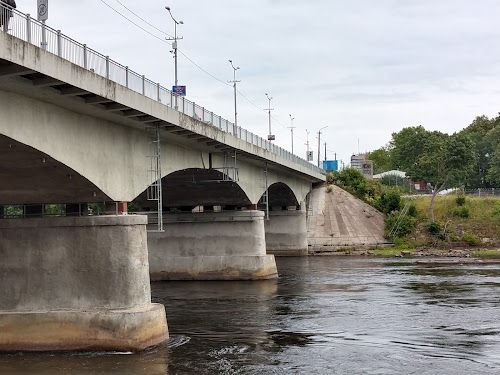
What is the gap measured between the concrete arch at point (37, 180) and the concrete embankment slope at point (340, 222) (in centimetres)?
5039

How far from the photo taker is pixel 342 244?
76625mm

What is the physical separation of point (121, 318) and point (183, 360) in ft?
8.19

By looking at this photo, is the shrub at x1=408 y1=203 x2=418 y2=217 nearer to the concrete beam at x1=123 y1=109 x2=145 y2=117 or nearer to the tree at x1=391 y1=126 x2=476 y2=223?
the tree at x1=391 y1=126 x2=476 y2=223

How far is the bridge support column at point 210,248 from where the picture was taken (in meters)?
48.6

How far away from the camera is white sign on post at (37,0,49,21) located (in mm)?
21125

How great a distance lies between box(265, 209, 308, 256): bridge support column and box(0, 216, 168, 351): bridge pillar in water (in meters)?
48.2

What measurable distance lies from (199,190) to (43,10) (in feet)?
87.4

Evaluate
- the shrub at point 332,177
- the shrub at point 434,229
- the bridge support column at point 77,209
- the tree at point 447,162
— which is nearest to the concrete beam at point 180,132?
the bridge support column at point 77,209

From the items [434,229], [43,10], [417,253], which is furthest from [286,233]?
[43,10]

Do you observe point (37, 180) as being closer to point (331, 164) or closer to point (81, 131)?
point (81, 131)

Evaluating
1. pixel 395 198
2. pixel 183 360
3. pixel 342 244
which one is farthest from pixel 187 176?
pixel 395 198

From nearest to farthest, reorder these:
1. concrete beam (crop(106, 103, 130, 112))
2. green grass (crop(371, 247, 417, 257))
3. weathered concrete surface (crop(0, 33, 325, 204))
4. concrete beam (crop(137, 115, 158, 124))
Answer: weathered concrete surface (crop(0, 33, 325, 204)) < concrete beam (crop(106, 103, 130, 112)) < concrete beam (crop(137, 115, 158, 124)) < green grass (crop(371, 247, 417, 257))

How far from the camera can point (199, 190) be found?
155 ft

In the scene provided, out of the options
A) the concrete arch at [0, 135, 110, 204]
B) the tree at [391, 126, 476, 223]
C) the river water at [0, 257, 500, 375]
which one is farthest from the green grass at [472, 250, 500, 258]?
the concrete arch at [0, 135, 110, 204]
